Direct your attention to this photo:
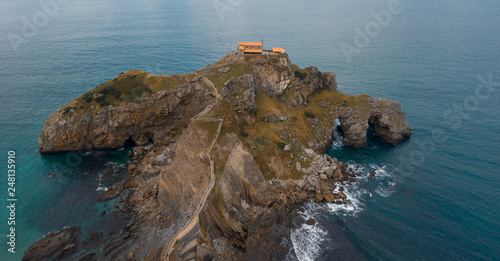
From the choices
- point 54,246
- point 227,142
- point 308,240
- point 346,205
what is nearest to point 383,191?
point 346,205

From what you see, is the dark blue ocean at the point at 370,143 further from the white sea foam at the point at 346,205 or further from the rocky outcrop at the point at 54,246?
the rocky outcrop at the point at 54,246

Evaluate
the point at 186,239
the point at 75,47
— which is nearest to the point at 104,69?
the point at 75,47

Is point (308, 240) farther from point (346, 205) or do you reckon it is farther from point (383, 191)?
point (383, 191)

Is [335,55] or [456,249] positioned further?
[335,55]

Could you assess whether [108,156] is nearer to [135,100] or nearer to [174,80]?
[135,100]

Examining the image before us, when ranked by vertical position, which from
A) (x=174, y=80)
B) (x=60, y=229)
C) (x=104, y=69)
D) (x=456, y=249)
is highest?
(x=174, y=80)

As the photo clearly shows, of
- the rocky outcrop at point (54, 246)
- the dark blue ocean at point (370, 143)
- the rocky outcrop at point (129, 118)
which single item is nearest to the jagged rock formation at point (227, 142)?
the rocky outcrop at point (129, 118)
